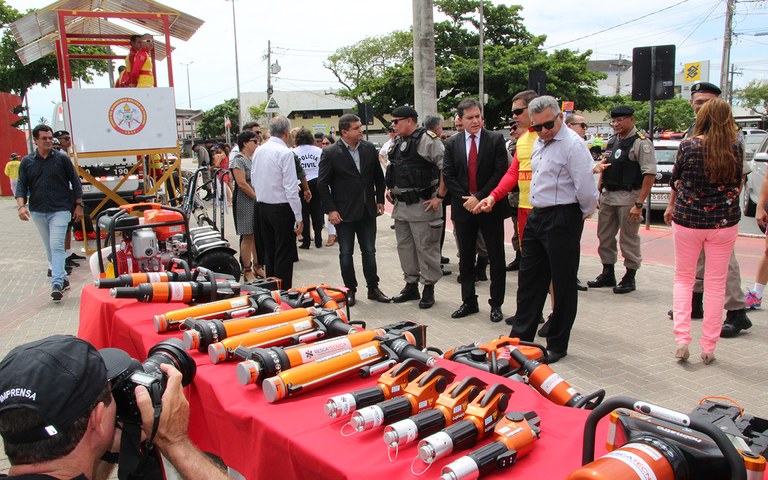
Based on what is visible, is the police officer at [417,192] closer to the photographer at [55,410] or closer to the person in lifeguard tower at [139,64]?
the photographer at [55,410]

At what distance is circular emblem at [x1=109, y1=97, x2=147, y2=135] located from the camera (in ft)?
28.0

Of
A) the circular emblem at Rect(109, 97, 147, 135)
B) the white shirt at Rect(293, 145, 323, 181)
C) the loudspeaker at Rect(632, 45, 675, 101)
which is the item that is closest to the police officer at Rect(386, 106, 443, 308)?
the white shirt at Rect(293, 145, 323, 181)

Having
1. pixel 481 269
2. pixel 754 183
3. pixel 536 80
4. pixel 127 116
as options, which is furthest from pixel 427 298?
pixel 754 183

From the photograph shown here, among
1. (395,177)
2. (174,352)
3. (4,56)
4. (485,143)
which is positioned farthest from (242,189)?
(4,56)

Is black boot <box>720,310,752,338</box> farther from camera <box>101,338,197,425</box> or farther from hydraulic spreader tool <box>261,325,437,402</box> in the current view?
camera <box>101,338,197,425</box>

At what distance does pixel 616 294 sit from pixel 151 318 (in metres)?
5.29

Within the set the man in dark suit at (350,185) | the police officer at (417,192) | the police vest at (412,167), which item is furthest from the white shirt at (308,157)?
the police vest at (412,167)

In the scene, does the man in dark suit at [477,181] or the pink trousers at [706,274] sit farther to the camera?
the man in dark suit at [477,181]

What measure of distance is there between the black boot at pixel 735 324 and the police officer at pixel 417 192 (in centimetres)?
278

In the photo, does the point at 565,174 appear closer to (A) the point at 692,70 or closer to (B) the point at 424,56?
(B) the point at 424,56

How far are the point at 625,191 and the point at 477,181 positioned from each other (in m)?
2.10

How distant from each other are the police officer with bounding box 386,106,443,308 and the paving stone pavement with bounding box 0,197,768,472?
0.60 metres

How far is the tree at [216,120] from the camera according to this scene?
264 feet

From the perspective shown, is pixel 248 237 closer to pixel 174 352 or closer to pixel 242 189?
pixel 242 189
